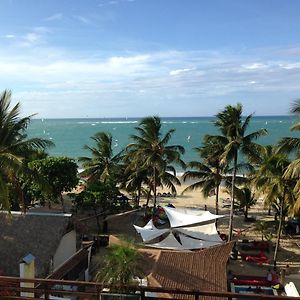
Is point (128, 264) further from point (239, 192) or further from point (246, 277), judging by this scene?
point (239, 192)

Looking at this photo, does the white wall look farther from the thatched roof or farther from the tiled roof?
the tiled roof

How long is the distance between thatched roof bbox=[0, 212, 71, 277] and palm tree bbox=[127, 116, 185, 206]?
11.0 m

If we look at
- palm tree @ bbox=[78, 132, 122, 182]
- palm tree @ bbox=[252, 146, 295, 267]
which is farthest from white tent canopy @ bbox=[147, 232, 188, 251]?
palm tree @ bbox=[78, 132, 122, 182]

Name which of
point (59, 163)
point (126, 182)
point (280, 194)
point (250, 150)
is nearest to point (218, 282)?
point (280, 194)

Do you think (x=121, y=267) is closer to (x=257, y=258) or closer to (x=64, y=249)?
(x=64, y=249)

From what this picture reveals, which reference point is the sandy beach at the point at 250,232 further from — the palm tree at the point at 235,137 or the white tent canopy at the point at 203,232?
the palm tree at the point at 235,137

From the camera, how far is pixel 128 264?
9547mm

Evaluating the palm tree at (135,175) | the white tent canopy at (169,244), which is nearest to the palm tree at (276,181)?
Answer: the white tent canopy at (169,244)

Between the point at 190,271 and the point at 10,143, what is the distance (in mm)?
8271

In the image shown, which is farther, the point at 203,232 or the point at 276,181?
the point at 203,232

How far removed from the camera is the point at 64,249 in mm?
16719

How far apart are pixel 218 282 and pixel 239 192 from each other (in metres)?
15.4

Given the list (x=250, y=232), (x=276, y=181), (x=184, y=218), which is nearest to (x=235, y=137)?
(x=276, y=181)

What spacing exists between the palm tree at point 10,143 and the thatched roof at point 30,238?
1696 mm
